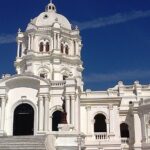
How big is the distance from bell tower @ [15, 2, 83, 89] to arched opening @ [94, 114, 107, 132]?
568 cm

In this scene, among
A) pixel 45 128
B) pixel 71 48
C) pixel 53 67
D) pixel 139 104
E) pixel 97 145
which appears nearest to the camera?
pixel 45 128

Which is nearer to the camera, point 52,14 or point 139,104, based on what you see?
point 139,104

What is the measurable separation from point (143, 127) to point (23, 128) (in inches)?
504

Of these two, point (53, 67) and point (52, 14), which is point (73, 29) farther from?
point (53, 67)

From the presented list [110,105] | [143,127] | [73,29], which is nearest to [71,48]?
[73,29]

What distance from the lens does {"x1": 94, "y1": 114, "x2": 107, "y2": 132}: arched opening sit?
127ft

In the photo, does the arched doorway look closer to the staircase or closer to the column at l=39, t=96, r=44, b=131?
the column at l=39, t=96, r=44, b=131

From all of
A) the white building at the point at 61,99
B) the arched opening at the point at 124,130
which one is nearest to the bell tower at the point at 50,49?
the white building at the point at 61,99

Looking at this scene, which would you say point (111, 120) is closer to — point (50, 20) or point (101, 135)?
point (101, 135)

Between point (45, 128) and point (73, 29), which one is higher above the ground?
point (73, 29)

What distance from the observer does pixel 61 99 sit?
34750mm

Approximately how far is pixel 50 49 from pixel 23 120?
12593 millimetres

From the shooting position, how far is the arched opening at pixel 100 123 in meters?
38.6

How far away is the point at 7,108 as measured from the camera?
35.0 metres
